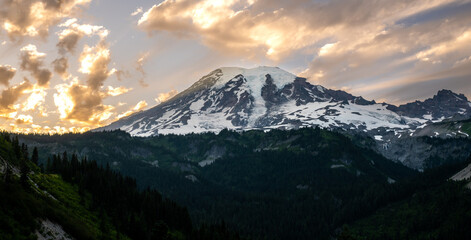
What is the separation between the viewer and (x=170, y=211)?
16662cm

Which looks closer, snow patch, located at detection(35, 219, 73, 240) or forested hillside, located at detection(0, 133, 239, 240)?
snow patch, located at detection(35, 219, 73, 240)

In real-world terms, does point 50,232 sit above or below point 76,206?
above

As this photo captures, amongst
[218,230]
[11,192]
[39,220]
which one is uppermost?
[11,192]

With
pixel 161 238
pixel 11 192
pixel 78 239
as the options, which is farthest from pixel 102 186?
pixel 11 192

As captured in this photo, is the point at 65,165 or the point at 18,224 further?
the point at 65,165

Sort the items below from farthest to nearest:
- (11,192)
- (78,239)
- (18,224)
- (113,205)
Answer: (113,205) < (78,239) < (11,192) < (18,224)

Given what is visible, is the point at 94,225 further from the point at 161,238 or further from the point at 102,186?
the point at 102,186

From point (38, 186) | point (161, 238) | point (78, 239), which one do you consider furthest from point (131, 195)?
point (78, 239)

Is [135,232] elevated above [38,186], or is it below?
below

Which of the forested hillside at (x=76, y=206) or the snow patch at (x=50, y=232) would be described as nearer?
the snow patch at (x=50, y=232)

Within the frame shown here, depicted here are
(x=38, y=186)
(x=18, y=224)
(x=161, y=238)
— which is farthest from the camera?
(x=161, y=238)

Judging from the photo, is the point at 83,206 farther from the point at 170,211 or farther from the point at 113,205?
the point at 170,211

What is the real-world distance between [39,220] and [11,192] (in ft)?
21.0

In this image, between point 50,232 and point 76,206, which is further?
point 76,206
